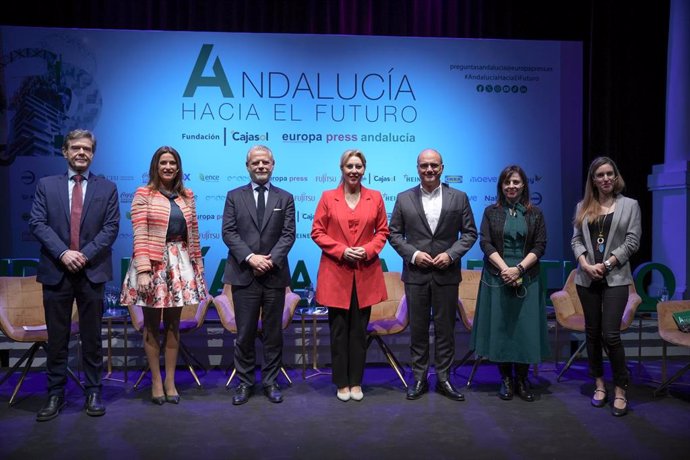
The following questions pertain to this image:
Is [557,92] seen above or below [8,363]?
above

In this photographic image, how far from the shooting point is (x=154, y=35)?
6223 millimetres

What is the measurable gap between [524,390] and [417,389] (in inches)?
28.9

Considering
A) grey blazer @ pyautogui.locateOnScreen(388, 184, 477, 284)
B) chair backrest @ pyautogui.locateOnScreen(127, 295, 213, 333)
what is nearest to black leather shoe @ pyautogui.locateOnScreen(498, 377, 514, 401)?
grey blazer @ pyautogui.locateOnScreen(388, 184, 477, 284)

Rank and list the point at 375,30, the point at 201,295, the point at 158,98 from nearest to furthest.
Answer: the point at 201,295 → the point at 158,98 → the point at 375,30

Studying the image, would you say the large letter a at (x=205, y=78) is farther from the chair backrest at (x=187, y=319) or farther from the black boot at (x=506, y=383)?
the black boot at (x=506, y=383)

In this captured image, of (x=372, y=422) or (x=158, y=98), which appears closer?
(x=372, y=422)

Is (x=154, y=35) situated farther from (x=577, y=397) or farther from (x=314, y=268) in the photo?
(x=577, y=397)

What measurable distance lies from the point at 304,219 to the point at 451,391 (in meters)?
→ 2.62

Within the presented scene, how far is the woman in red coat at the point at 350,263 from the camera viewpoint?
4.18 metres

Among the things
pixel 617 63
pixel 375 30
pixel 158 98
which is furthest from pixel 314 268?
pixel 617 63

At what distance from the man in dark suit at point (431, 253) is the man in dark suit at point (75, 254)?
190cm

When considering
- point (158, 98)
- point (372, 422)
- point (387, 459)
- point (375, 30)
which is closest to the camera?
point (387, 459)

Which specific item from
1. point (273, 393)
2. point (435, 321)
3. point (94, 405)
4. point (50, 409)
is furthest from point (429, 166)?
point (50, 409)

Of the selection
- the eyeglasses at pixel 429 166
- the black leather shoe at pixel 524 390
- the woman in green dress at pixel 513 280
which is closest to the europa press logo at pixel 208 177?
the eyeglasses at pixel 429 166
